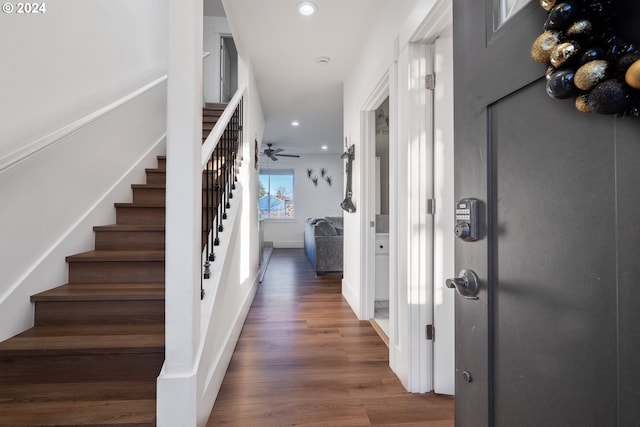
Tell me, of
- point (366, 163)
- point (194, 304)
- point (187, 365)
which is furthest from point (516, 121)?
point (366, 163)

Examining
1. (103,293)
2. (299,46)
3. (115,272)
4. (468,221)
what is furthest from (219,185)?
(468,221)

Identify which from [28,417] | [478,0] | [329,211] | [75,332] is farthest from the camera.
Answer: [329,211]

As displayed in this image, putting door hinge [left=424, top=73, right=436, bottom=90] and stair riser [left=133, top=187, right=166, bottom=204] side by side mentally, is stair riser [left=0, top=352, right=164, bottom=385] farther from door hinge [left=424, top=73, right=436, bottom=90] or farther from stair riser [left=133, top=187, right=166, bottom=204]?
door hinge [left=424, top=73, right=436, bottom=90]

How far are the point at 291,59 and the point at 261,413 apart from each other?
10.5ft

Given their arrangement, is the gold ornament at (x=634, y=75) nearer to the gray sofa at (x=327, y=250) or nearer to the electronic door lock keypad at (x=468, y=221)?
the electronic door lock keypad at (x=468, y=221)

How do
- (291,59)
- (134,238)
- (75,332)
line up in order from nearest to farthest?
(75,332) → (134,238) → (291,59)

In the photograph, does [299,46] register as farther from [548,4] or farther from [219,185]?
[548,4]

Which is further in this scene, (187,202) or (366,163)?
(366,163)

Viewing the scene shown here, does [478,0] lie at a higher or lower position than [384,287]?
higher

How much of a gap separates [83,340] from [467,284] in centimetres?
178

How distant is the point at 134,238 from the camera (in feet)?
6.77

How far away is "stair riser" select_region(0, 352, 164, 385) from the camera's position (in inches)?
52.1

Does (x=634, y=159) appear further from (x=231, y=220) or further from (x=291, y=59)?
(x=291, y=59)

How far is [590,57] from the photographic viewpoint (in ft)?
1.43
